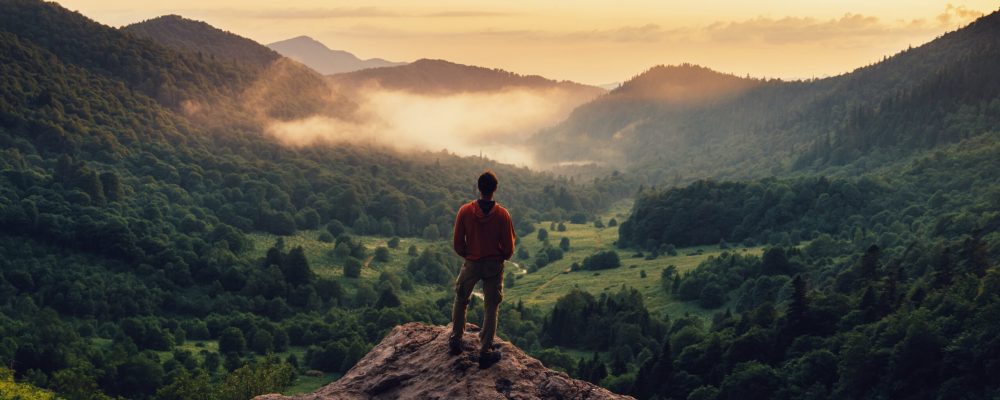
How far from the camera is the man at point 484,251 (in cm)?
2723

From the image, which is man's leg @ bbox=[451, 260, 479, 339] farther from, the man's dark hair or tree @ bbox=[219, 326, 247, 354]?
tree @ bbox=[219, 326, 247, 354]

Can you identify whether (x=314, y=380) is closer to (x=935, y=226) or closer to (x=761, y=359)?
(x=761, y=359)

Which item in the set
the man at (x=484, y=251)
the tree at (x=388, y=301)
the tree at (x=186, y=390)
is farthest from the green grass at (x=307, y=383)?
the man at (x=484, y=251)

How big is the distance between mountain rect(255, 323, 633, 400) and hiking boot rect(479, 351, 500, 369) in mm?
139

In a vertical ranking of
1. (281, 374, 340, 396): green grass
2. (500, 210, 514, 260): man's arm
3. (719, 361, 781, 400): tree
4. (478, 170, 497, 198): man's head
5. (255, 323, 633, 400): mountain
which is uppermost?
(478, 170, 497, 198): man's head

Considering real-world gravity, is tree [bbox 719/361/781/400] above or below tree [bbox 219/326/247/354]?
above

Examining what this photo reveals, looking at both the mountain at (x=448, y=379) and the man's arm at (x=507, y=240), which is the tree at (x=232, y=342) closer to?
the mountain at (x=448, y=379)

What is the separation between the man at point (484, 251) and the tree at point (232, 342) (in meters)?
140

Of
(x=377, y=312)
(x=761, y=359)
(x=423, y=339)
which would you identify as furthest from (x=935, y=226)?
(x=423, y=339)

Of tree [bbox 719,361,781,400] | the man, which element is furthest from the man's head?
tree [bbox 719,361,781,400]

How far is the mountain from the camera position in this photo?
26578 millimetres

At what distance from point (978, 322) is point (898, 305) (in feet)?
72.3

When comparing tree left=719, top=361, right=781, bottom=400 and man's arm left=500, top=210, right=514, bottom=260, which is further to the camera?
tree left=719, top=361, right=781, bottom=400

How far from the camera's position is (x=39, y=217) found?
194625 mm
